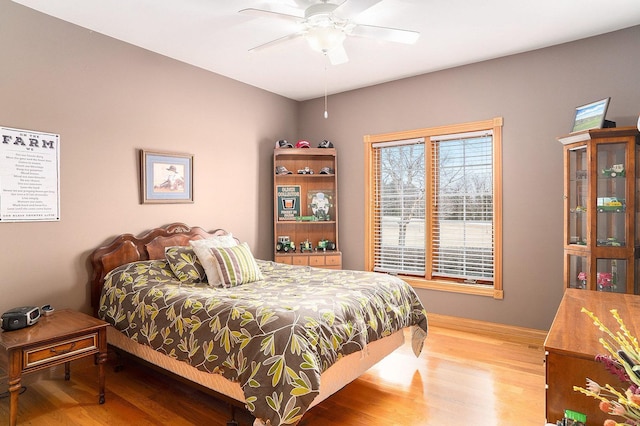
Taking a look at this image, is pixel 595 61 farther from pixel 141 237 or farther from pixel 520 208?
pixel 141 237

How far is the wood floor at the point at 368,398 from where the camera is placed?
2389 mm

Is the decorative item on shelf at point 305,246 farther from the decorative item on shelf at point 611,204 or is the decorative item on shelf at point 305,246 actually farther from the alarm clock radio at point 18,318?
the decorative item on shelf at point 611,204

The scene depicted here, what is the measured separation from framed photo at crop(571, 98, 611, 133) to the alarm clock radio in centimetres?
441

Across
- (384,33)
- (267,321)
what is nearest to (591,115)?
(384,33)

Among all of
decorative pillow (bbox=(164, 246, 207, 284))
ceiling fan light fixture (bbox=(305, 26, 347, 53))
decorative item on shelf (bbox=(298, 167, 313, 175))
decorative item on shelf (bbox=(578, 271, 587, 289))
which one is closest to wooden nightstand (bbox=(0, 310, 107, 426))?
decorative pillow (bbox=(164, 246, 207, 284))

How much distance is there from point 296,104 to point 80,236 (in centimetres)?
333

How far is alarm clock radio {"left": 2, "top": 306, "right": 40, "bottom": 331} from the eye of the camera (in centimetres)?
239

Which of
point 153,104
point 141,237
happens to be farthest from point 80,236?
point 153,104

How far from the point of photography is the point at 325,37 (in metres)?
2.78

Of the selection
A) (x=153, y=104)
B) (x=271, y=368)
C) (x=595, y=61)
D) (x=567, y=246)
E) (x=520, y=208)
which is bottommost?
(x=271, y=368)

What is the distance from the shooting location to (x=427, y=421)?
2.36m

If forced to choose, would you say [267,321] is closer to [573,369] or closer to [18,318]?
[573,369]

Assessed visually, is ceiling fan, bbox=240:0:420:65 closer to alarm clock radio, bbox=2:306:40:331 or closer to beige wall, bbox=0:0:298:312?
beige wall, bbox=0:0:298:312

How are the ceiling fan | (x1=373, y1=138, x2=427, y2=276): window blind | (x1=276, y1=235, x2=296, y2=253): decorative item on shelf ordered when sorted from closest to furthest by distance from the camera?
the ceiling fan → (x1=373, y1=138, x2=427, y2=276): window blind → (x1=276, y1=235, x2=296, y2=253): decorative item on shelf
